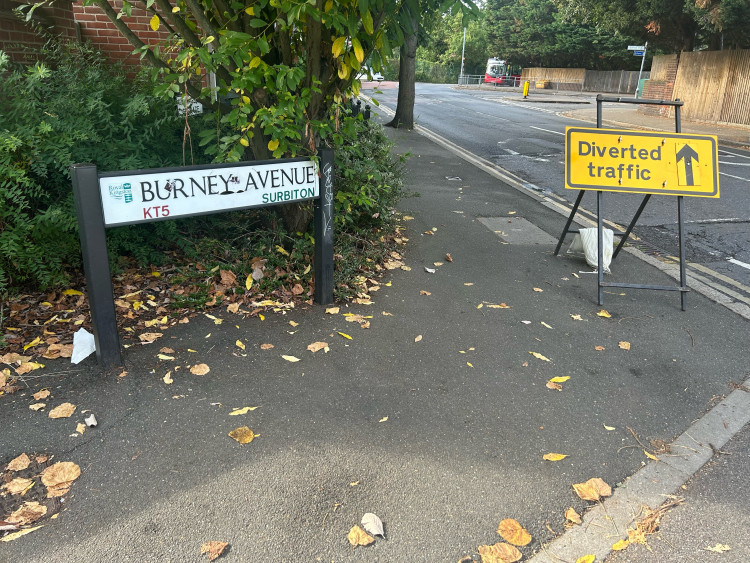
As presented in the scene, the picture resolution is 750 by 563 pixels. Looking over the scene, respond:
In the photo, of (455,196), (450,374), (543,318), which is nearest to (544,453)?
(450,374)

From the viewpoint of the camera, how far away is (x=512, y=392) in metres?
3.55

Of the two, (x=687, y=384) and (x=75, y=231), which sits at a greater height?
(x=75, y=231)

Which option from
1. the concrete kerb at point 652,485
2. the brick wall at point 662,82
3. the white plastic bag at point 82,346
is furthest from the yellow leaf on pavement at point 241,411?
the brick wall at point 662,82

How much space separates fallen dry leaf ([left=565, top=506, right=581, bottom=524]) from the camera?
8.45 ft

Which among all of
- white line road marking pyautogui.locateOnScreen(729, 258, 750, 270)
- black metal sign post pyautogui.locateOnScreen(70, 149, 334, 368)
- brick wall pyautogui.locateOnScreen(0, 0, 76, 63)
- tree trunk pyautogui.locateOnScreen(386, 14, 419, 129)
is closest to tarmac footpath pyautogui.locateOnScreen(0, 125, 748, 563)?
black metal sign post pyautogui.locateOnScreen(70, 149, 334, 368)

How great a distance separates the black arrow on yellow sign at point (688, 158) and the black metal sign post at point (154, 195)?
3.10 m

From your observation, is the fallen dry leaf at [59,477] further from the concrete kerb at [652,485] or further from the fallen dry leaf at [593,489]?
the fallen dry leaf at [593,489]

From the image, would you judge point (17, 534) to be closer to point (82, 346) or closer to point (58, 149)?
point (82, 346)

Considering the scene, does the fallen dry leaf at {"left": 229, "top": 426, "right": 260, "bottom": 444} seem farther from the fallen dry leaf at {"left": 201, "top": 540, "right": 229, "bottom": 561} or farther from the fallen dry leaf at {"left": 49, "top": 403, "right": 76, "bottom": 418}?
the fallen dry leaf at {"left": 49, "top": 403, "right": 76, "bottom": 418}

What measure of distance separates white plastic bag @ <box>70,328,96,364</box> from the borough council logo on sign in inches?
159

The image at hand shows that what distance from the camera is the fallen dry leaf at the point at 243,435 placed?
2982mm

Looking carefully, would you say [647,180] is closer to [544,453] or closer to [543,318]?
[543,318]

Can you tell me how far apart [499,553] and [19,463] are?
2.24 metres

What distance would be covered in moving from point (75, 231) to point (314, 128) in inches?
76.6
